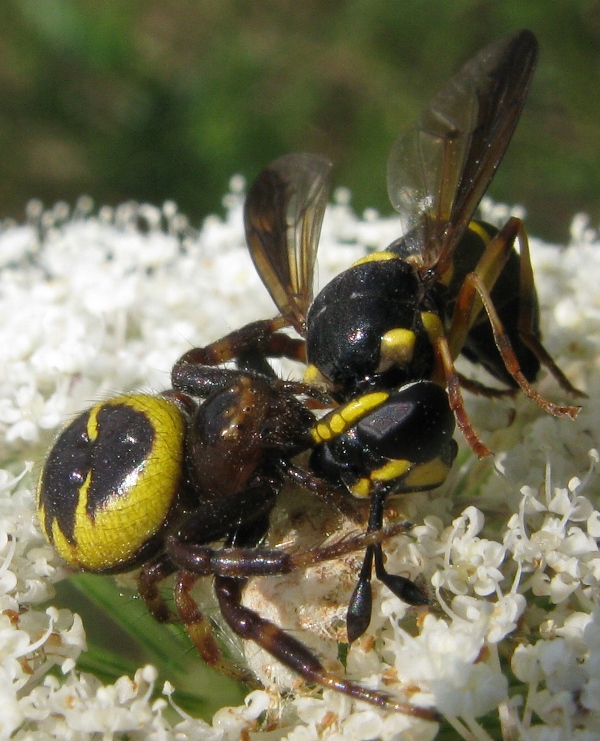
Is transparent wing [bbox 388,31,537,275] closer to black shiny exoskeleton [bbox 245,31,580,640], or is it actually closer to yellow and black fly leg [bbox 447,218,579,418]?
black shiny exoskeleton [bbox 245,31,580,640]

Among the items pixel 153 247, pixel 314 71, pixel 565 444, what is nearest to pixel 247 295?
pixel 153 247

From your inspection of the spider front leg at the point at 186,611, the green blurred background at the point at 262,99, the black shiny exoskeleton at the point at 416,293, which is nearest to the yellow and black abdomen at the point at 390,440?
the black shiny exoskeleton at the point at 416,293

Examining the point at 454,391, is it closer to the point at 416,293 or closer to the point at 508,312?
the point at 416,293

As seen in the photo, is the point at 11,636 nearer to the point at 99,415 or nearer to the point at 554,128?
the point at 99,415

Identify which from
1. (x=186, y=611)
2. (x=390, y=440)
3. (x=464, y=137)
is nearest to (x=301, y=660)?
(x=186, y=611)

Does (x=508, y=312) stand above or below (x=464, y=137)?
below

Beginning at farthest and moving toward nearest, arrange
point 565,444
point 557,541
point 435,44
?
1. point 435,44
2. point 565,444
3. point 557,541
